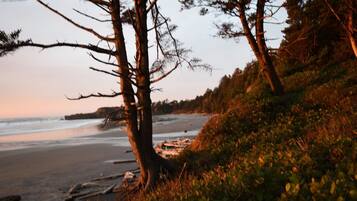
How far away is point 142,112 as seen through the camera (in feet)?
33.9

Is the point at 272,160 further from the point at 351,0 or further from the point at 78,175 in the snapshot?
the point at 78,175

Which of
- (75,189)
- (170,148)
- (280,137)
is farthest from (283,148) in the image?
(170,148)

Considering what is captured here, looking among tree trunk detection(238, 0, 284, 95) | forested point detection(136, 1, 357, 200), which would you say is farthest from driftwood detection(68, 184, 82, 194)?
tree trunk detection(238, 0, 284, 95)

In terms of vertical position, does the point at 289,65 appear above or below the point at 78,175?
above

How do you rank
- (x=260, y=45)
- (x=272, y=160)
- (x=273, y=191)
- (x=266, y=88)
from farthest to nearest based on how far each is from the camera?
(x=266, y=88) → (x=260, y=45) → (x=272, y=160) → (x=273, y=191)

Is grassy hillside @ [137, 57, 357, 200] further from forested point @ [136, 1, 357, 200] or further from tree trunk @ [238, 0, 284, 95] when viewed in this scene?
tree trunk @ [238, 0, 284, 95]

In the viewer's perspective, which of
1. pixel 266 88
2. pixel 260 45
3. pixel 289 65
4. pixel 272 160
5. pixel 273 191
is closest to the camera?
pixel 273 191

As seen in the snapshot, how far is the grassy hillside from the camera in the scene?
13.6 feet

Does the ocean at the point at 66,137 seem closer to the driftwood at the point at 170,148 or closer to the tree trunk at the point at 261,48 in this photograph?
the driftwood at the point at 170,148

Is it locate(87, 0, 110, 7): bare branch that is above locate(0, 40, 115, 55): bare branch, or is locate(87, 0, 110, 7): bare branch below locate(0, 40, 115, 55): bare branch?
above

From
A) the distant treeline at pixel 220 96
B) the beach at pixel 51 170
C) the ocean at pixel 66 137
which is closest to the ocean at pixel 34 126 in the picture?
the ocean at pixel 66 137

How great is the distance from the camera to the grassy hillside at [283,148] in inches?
163

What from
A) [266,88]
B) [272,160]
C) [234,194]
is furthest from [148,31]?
[266,88]

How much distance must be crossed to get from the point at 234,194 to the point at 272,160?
115 centimetres
